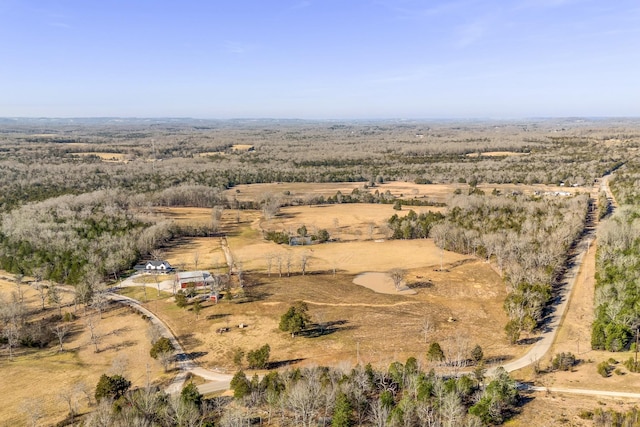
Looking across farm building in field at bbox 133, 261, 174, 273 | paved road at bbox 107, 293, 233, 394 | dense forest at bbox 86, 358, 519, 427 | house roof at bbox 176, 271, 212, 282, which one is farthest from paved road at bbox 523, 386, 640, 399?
farm building in field at bbox 133, 261, 174, 273

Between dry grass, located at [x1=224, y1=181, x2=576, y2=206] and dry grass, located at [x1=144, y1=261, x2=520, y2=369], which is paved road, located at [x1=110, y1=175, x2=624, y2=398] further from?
dry grass, located at [x1=224, y1=181, x2=576, y2=206]

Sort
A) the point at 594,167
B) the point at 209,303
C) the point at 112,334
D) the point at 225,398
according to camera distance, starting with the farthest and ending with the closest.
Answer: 1. the point at 594,167
2. the point at 209,303
3. the point at 112,334
4. the point at 225,398

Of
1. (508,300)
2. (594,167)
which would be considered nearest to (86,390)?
(508,300)

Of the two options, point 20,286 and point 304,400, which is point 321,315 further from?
point 20,286

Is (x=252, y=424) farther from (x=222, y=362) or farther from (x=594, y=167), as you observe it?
(x=594, y=167)

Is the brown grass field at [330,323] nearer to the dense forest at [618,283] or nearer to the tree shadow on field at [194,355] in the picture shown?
the tree shadow on field at [194,355]

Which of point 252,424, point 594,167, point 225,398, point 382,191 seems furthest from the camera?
point 594,167
